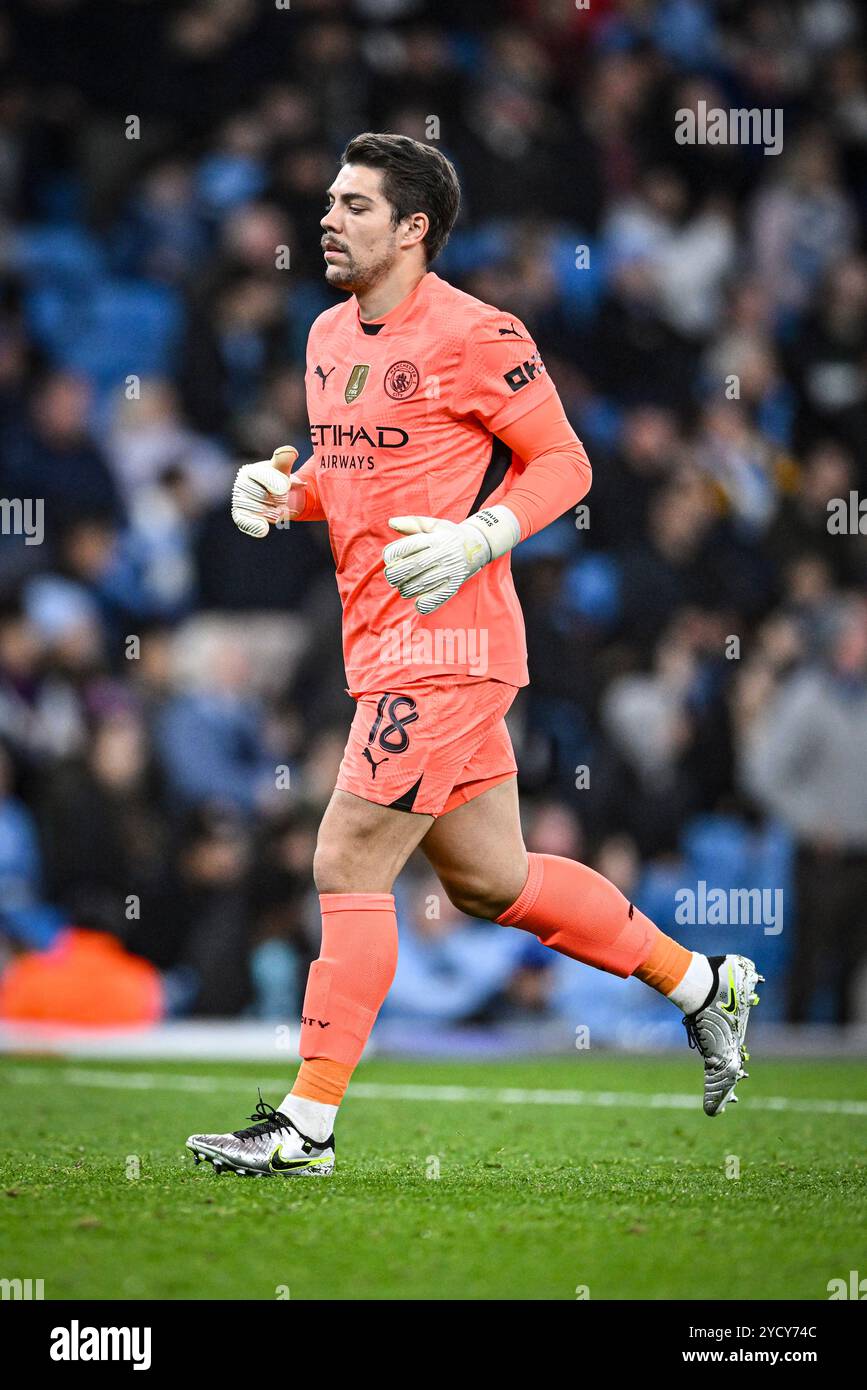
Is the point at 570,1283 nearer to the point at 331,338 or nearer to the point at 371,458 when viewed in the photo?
the point at 371,458

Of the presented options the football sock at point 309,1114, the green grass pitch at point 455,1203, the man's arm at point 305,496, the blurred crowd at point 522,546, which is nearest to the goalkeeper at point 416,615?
the football sock at point 309,1114

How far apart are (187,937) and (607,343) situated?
15.8 ft

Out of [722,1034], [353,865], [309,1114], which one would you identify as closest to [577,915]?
[722,1034]

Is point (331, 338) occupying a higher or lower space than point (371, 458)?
higher

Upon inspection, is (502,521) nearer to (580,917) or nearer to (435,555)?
(435,555)

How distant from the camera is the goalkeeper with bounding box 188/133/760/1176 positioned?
4.74 metres

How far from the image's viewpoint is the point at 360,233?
4.92m

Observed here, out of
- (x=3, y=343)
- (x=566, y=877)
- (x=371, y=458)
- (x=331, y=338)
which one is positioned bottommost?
(x=566, y=877)

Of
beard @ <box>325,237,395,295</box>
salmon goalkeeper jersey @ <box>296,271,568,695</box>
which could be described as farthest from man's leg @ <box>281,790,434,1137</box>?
beard @ <box>325,237,395,295</box>

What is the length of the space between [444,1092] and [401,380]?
11.3ft

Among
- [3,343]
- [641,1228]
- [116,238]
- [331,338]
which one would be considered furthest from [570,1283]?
[116,238]

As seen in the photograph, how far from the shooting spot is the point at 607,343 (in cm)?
1245

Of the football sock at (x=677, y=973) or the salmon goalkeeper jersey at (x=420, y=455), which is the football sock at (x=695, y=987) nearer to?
the football sock at (x=677, y=973)

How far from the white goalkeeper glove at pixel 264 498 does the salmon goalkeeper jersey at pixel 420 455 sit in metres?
0.29
